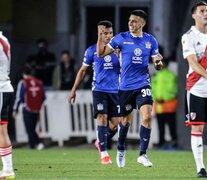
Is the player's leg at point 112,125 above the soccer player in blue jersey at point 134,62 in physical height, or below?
below

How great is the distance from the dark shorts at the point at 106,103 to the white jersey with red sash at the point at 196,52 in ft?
14.5

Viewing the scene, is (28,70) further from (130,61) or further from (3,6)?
(130,61)

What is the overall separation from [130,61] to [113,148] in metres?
9.56

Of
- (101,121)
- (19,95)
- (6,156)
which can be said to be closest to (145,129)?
(101,121)

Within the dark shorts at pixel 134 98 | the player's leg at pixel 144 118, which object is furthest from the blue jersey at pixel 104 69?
the player's leg at pixel 144 118

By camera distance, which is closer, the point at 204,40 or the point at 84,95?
the point at 204,40

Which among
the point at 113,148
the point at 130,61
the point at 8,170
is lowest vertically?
the point at 113,148

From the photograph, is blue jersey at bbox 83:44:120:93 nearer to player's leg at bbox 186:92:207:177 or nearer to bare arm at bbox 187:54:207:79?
player's leg at bbox 186:92:207:177

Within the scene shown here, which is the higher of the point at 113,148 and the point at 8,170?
the point at 8,170

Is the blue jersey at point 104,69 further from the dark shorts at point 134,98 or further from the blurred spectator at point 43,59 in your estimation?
the blurred spectator at point 43,59

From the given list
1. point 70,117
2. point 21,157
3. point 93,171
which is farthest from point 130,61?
point 70,117

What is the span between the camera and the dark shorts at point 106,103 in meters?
20.5

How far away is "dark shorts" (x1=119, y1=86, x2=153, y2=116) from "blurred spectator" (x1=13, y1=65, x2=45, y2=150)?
1024 cm

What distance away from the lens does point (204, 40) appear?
53.0ft
